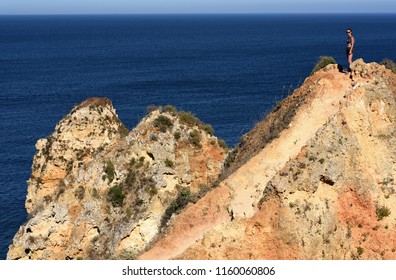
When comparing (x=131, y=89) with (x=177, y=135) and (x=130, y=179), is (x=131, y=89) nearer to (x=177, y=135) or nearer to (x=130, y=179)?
(x=177, y=135)

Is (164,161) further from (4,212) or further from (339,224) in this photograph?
(4,212)

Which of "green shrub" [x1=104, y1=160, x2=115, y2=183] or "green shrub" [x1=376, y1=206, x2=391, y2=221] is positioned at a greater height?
"green shrub" [x1=376, y1=206, x2=391, y2=221]

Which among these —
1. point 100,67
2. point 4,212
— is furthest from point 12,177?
point 100,67

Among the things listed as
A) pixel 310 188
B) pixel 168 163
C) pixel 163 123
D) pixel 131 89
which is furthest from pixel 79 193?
pixel 131 89

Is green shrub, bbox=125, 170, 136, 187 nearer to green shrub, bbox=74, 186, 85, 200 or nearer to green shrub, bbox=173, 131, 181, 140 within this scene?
green shrub, bbox=74, 186, 85, 200

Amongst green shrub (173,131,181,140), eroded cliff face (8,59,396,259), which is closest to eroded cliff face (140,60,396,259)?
eroded cliff face (8,59,396,259)

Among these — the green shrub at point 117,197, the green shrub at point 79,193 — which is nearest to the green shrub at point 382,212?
the green shrub at point 117,197
